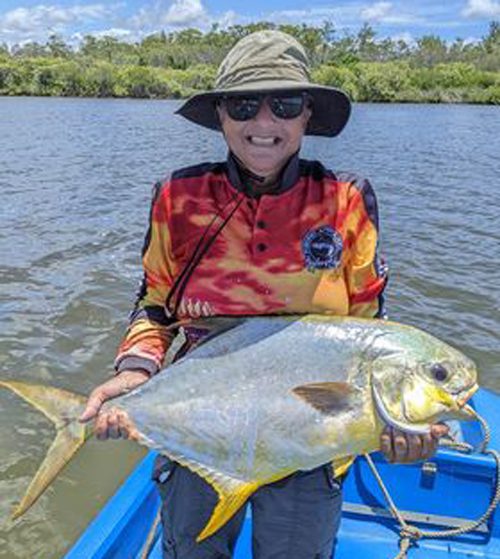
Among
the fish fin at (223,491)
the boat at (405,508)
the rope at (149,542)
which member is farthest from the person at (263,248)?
the boat at (405,508)

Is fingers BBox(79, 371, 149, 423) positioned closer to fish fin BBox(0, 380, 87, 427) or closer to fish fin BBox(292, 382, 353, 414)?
fish fin BBox(0, 380, 87, 427)

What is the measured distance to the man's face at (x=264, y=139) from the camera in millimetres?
2479

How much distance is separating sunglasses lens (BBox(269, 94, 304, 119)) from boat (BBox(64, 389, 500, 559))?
6.50 feet

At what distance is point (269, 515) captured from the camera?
2586 mm

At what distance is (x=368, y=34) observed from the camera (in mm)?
116812

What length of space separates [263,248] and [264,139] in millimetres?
380

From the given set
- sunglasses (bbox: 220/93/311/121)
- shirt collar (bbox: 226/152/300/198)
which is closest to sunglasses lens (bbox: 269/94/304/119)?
sunglasses (bbox: 220/93/311/121)

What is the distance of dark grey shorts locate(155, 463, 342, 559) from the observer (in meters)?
2.54

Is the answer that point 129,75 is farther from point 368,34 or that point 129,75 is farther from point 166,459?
point 166,459

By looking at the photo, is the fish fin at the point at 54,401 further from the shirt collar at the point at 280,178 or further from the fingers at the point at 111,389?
the shirt collar at the point at 280,178

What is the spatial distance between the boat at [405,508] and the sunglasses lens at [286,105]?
198 cm

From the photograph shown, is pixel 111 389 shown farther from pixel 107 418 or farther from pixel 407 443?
pixel 407 443

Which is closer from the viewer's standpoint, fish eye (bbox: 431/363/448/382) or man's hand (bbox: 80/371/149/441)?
fish eye (bbox: 431/363/448/382)

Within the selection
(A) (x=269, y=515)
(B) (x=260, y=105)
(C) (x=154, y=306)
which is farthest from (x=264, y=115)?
(A) (x=269, y=515)
